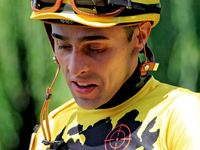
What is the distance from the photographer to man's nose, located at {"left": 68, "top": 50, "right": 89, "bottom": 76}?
3.31ft

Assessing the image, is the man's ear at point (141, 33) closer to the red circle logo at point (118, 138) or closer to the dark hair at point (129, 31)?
the dark hair at point (129, 31)

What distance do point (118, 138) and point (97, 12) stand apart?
1.61ft

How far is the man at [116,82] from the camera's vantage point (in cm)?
95

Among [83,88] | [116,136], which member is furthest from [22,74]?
[116,136]

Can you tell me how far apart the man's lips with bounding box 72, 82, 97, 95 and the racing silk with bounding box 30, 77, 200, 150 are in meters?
0.16

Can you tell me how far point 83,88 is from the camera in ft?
3.52

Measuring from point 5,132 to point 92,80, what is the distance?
121cm

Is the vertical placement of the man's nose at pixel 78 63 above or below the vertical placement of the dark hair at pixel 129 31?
below

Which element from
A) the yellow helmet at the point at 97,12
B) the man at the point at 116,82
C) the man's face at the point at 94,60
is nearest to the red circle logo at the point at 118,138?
the man at the point at 116,82

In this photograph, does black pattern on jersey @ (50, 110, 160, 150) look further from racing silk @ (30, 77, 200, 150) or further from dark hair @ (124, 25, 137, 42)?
dark hair @ (124, 25, 137, 42)

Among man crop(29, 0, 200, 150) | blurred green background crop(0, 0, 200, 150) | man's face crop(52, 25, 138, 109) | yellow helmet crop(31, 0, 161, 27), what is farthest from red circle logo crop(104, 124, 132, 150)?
blurred green background crop(0, 0, 200, 150)

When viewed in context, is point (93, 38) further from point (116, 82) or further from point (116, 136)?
point (116, 136)

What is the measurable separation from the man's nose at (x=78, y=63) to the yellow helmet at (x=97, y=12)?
4.7 inches

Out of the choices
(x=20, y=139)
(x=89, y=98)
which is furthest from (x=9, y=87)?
(x=89, y=98)
